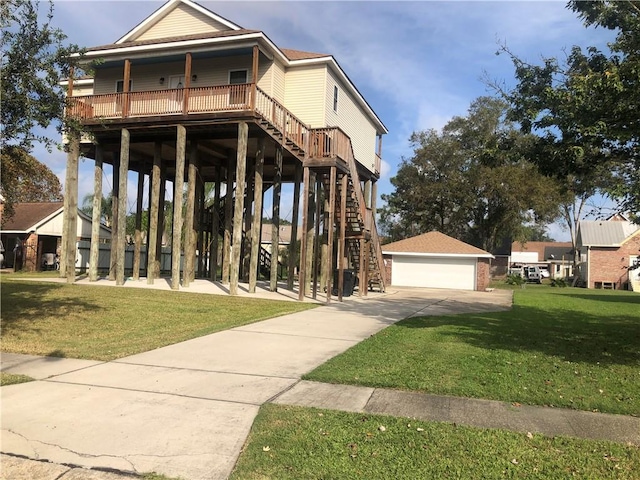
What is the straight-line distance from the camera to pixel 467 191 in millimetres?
44656

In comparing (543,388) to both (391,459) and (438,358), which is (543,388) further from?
(391,459)

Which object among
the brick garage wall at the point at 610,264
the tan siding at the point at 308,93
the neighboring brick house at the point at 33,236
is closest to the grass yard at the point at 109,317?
the tan siding at the point at 308,93

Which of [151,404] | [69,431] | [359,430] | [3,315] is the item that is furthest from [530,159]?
[3,315]

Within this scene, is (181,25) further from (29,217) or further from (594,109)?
(29,217)

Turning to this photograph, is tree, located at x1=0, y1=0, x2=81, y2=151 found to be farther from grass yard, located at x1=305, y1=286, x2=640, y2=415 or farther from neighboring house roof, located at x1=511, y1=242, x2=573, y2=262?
neighboring house roof, located at x1=511, y1=242, x2=573, y2=262

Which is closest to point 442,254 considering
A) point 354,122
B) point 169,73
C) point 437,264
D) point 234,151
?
point 437,264

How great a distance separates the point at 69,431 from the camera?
4.27 meters

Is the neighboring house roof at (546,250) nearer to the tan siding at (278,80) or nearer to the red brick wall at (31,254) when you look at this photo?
the tan siding at (278,80)

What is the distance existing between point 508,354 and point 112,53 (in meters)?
16.9

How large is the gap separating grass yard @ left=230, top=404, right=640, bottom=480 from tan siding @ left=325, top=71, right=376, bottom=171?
15928mm

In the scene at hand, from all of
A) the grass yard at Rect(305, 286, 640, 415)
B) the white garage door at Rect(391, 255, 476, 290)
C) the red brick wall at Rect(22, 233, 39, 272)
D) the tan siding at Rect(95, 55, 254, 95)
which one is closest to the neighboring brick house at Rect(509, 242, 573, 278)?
the white garage door at Rect(391, 255, 476, 290)

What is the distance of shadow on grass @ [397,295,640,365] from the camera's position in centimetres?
830

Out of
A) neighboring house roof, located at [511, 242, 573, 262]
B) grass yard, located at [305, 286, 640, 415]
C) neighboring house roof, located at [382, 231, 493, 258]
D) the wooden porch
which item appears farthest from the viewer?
neighboring house roof, located at [511, 242, 573, 262]

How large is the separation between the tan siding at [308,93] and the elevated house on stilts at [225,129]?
38mm
